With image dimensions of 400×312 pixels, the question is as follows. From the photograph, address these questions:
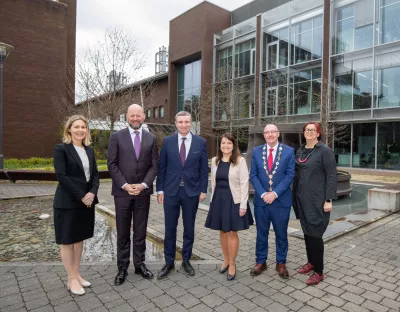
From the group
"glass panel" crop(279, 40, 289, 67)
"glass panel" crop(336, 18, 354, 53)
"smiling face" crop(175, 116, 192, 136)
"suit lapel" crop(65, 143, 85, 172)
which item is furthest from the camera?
"glass panel" crop(279, 40, 289, 67)

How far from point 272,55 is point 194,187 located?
24.5 meters

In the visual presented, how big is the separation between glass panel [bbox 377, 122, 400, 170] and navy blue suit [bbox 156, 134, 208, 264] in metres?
19.0

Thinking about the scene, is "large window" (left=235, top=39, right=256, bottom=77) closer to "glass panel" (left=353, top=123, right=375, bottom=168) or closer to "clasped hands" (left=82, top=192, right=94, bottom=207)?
"glass panel" (left=353, top=123, right=375, bottom=168)

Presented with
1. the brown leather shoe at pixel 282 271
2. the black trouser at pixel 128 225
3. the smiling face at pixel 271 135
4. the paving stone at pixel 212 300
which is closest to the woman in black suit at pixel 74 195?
the black trouser at pixel 128 225

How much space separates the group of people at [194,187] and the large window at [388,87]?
712 inches

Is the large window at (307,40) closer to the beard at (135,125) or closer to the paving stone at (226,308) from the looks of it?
the beard at (135,125)

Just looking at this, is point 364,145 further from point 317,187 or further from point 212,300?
point 212,300

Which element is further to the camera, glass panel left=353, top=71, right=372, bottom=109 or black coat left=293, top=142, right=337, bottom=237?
glass panel left=353, top=71, right=372, bottom=109

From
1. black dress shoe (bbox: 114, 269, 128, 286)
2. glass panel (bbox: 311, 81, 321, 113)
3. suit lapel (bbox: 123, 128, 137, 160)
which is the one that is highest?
glass panel (bbox: 311, 81, 321, 113)

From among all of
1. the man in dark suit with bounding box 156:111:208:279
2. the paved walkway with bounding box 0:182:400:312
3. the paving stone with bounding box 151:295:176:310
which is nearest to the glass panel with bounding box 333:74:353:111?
the paved walkway with bounding box 0:182:400:312

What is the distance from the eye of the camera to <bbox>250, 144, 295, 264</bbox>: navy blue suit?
3.90 meters

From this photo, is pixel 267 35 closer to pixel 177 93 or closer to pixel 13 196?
pixel 177 93

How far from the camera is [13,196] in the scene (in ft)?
31.2

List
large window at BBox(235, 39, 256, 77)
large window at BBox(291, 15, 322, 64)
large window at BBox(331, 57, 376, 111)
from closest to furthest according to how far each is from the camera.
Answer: large window at BBox(331, 57, 376, 111) < large window at BBox(291, 15, 322, 64) < large window at BBox(235, 39, 256, 77)
